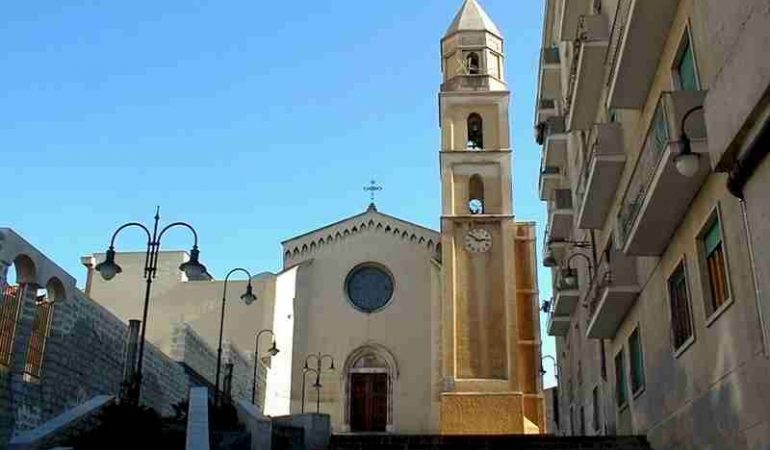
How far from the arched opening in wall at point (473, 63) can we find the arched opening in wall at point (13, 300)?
25704 mm

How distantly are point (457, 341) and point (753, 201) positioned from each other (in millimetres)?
24565

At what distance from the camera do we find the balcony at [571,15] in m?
18.4

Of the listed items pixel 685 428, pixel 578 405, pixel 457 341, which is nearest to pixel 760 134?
pixel 685 428

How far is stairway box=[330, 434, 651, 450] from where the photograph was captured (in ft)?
Answer: 44.8

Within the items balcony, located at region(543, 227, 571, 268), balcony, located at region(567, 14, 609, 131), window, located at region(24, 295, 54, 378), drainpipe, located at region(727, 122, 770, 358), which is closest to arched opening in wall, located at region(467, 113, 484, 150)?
balcony, located at region(543, 227, 571, 268)

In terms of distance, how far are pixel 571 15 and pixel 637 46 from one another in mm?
7351

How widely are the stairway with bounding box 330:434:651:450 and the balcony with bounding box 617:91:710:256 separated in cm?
316

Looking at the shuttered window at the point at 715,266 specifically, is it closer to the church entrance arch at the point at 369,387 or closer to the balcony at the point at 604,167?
the balcony at the point at 604,167

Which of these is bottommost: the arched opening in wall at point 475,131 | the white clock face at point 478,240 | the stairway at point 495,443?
the stairway at point 495,443

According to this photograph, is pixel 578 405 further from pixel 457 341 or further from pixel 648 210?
pixel 648 210

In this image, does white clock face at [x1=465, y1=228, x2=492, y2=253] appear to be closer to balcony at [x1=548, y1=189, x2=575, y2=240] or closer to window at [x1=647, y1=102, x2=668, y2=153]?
balcony at [x1=548, y1=189, x2=575, y2=240]

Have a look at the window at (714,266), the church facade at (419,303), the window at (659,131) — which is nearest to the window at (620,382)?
the window at (714,266)

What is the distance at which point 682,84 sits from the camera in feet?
37.6

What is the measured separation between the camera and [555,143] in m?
22.9
